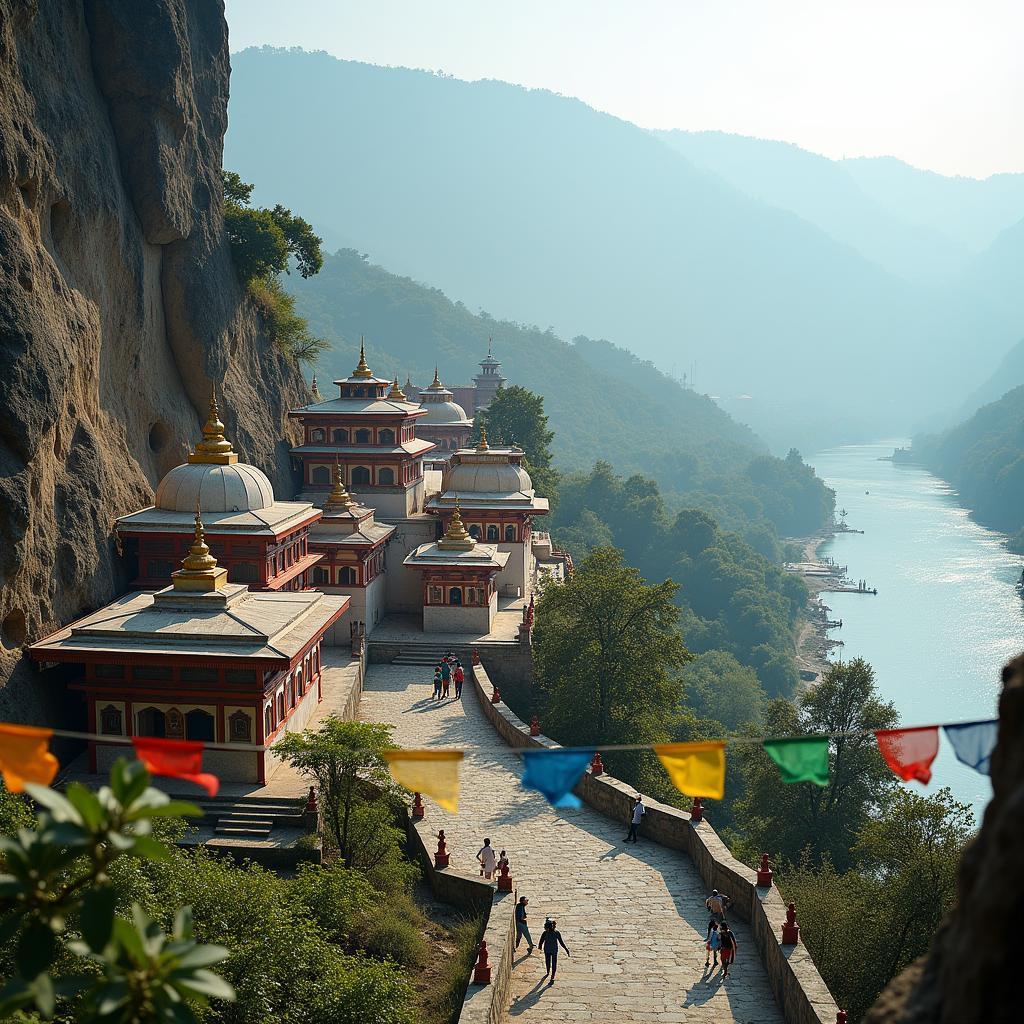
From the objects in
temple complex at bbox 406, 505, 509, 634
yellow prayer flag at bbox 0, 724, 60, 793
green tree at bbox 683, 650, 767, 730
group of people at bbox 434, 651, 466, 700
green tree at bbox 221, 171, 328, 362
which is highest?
green tree at bbox 221, 171, 328, 362

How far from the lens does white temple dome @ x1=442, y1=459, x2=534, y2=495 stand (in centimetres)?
3838

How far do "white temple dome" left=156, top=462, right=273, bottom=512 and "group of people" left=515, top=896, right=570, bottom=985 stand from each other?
1336cm

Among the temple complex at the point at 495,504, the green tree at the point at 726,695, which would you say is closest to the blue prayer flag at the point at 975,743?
the temple complex at the point at 495,504

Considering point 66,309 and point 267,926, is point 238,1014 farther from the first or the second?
point 66,309

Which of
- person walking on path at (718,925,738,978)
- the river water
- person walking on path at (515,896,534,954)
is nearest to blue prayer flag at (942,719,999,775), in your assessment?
person walking on path at (718,925,738,978)

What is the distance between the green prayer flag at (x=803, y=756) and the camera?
9594 mm

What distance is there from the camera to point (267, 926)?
1342 cm

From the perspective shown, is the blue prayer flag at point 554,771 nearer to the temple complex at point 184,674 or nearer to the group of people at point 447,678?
the temple complex at point 184,674

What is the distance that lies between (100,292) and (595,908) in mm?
16575

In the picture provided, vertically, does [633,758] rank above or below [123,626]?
below

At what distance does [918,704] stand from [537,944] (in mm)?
48352

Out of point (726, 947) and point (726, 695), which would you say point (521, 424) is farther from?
point (726, 947)

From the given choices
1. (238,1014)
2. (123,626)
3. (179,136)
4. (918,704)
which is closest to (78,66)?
(179,136)

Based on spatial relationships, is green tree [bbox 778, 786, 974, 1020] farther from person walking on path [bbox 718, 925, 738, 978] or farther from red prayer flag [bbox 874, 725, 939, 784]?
red prayer flag [bbox 874, 725, 939, 784]
